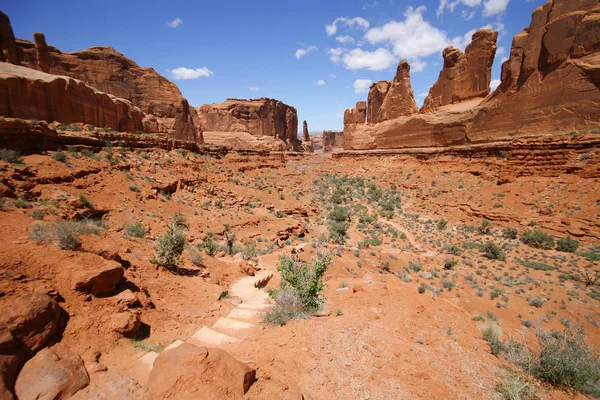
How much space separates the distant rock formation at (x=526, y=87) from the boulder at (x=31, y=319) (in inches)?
1075

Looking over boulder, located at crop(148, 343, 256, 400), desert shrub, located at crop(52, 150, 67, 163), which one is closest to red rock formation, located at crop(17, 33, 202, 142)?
desert shrub, located at crop(52, 150, 67, 163)

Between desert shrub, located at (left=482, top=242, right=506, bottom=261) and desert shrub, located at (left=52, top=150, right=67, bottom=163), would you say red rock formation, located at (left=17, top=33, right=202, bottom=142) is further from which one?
desert shrub, located at (left=482, top=242, right=506, bottom=261)

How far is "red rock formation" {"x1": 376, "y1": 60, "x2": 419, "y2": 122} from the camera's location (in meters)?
33.3

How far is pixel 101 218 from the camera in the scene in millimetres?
10492

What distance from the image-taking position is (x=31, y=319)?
3258 mm

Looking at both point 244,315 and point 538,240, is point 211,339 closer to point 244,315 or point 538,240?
point 244,315

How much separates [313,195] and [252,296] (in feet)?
62.7

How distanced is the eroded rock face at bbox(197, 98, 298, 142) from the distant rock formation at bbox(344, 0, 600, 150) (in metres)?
38.9

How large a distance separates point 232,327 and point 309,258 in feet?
20.4

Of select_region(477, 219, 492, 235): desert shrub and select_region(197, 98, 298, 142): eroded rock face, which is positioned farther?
select_region(197, 98, 298, 142): eroded rock face

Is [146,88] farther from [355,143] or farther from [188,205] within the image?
[355,143]

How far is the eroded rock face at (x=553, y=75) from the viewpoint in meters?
17.1

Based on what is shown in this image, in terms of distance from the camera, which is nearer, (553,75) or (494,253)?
(494,253)

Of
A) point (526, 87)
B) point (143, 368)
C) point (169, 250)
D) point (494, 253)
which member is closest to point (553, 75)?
point (526, 87)
